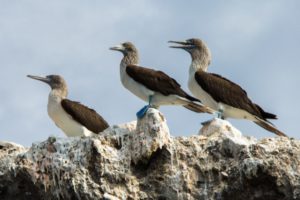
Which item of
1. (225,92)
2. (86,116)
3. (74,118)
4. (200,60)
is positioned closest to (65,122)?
(74,118)

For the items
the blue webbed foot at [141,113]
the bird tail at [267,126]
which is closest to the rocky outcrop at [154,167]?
the blue webbed foot at [141,113]

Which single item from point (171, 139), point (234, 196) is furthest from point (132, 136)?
point (234, 196)

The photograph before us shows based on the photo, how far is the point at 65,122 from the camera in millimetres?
27172

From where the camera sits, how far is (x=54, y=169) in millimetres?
22844

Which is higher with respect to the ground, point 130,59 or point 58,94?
point 130,59

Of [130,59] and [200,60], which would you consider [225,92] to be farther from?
[130,59]

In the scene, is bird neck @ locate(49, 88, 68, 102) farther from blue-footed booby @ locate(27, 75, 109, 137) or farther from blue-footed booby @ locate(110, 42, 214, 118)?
blue-footed booby @ locate(110, 42, 214, 118)

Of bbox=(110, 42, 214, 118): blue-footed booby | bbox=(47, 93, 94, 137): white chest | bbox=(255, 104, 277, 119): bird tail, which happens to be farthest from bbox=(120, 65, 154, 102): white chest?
bbox=(255, 104, 277, 119): bird tail

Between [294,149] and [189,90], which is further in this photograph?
[189,90]

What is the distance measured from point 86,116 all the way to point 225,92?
10.3 feet

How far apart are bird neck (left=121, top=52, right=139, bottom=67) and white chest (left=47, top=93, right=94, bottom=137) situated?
1.82 meters

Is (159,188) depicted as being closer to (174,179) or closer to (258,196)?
(174,179)

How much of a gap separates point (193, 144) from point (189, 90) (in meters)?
4.09

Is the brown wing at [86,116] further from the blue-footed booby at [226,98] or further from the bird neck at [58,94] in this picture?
the blue-footed booby at [226,98]
